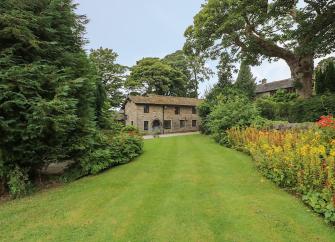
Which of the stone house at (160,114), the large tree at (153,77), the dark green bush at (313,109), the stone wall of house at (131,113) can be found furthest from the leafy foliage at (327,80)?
the large tree at (153,77)

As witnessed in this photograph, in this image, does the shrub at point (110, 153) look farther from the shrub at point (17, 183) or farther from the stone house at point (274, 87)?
the stone house at point (274, 87)

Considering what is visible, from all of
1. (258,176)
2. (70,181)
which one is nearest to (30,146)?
(70,181)

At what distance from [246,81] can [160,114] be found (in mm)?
13083

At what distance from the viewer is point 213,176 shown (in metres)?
7.81

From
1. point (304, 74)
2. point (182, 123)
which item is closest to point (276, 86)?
point (182, 123)

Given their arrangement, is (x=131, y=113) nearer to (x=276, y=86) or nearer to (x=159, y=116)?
(x=159, y=116)

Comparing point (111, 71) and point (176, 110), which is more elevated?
point (111, 71)

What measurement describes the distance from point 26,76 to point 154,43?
71.9 ft

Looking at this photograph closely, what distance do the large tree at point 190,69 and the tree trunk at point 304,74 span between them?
28.6 meters

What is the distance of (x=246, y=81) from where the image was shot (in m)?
30.8

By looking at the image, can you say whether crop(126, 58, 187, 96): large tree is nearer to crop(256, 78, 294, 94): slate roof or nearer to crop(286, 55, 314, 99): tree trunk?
crop(256, 78, 294, 94): slate roof

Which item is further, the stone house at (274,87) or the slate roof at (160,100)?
the stone house at (274,87)

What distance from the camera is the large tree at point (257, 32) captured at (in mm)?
16688

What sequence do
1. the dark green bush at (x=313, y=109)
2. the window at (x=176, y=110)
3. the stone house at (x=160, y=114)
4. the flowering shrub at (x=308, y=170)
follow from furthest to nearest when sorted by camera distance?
the window at (x=176, y=110) → the stone house at (x=160, y=114) → the dark green bush at (x=313, y=109) → the flowering shrub at (x=308, y=170)
